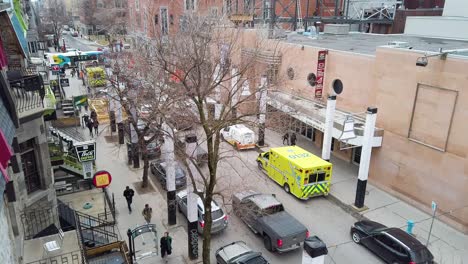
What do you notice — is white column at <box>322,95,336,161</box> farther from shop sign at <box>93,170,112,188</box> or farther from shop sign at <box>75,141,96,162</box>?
shop sign at <box>75,141,96,162</box>

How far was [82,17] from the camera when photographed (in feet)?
339

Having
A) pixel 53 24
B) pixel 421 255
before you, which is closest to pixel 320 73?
pixel 421 255

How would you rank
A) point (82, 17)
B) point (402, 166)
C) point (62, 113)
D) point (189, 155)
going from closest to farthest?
1. point (189, 155)
2. point (402, 166)
3. point (62, 113)
4. point (82, 17)

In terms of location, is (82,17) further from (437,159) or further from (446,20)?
(437,159)

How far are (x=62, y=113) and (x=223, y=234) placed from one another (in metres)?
20.0

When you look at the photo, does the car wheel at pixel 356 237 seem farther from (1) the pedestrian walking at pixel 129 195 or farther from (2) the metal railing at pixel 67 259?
(2) the metal railing at pixel 67 259

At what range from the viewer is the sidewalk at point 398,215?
15.0 metres

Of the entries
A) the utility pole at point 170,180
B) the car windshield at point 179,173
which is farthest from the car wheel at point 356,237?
the car windshield at point 179,173

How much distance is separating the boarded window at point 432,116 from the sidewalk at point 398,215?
11.3ft

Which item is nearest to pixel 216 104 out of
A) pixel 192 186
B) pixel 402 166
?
pixel 192 186

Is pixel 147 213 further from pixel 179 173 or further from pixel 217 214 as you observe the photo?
pixel 179 173

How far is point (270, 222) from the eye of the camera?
15.2m

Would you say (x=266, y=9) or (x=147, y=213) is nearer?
(x=147, y=213)

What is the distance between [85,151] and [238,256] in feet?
31.2
